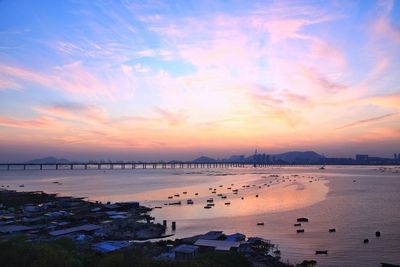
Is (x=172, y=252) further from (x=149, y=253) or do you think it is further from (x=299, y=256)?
(x=299, y=256)

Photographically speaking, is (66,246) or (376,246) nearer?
(66,246)

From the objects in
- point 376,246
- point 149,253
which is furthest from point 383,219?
point 149,253

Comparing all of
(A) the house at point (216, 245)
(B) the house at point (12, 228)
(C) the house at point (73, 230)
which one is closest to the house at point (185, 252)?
(A) the house at point (216, 245)

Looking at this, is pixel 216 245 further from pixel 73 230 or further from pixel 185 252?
pixel 73 230

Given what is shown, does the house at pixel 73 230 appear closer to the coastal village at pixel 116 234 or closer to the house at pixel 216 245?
the coastal village at pixel 116 234

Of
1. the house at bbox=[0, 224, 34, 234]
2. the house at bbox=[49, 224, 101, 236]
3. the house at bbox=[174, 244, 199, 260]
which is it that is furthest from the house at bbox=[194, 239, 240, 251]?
the house at bbox=[0, 224, 34, 234]

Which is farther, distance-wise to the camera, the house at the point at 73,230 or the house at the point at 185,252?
the house at the point at 73,230
